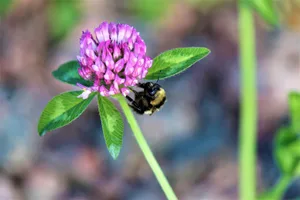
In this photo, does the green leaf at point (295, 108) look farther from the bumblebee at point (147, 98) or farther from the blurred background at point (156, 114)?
the blurred background at point (156, 114)

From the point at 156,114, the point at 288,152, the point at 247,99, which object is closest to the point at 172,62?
the point at 247,99

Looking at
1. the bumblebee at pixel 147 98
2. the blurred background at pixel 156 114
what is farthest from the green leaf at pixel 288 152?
the blurred background at pixel 156 114

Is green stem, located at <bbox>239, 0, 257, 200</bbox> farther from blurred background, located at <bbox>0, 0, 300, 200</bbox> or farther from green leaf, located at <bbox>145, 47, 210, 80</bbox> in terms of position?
blurred background, located at <bbox>0, 0, 300, 200</bbox>

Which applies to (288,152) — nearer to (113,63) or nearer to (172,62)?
(172,62)

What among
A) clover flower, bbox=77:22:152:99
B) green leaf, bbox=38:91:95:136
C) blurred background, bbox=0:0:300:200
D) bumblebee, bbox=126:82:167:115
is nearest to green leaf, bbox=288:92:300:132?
bumblebee, bbox=126:82:167:115

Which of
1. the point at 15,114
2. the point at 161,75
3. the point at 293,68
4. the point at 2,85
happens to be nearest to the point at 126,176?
the point at 15,114

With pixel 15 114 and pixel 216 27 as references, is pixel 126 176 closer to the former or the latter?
pixel 15 114

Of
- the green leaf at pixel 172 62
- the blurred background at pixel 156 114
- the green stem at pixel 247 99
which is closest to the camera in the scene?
the green leaf at pixel 172 62
